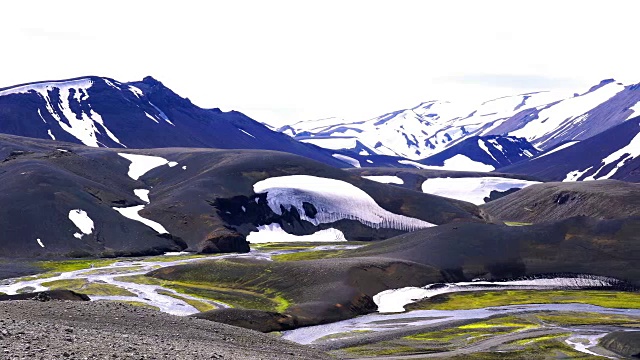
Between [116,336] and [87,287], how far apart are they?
8469 centimetres

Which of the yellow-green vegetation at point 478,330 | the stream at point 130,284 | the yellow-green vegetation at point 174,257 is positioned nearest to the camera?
the yellow-green vegetation at point 478,330

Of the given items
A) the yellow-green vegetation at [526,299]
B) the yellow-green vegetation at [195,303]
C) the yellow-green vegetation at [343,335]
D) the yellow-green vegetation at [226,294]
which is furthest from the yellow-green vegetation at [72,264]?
the yellow-green vegetation at [343,335]

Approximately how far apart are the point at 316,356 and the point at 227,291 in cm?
6946

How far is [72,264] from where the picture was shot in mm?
166625

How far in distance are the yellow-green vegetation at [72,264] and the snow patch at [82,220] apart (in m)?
15.9

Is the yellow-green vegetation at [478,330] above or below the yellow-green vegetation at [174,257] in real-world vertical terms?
below

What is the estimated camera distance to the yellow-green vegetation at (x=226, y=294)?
11996 cm

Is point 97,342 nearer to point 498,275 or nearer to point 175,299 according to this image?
point 175,299

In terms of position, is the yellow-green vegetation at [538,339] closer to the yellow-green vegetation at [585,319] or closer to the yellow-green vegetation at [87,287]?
the yellow-green vegetation at [585,319]

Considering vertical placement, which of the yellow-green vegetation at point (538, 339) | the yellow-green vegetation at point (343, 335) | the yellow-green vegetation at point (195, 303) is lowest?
the yellow-green vegetation at point (538, 339)

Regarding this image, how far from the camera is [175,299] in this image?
12356cm

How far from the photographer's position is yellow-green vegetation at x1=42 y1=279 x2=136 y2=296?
128 meters

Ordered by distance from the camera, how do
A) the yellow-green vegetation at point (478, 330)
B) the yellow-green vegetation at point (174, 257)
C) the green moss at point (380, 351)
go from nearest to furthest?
the green moss at point (380, 351) → the yellow-green vegetation at point (478, 330) → the yellow-green vegetation at point (174, 257)

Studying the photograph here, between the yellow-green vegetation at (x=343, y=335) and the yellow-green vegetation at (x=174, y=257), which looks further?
the yellow-green vegetation at (x=174, y=257)
